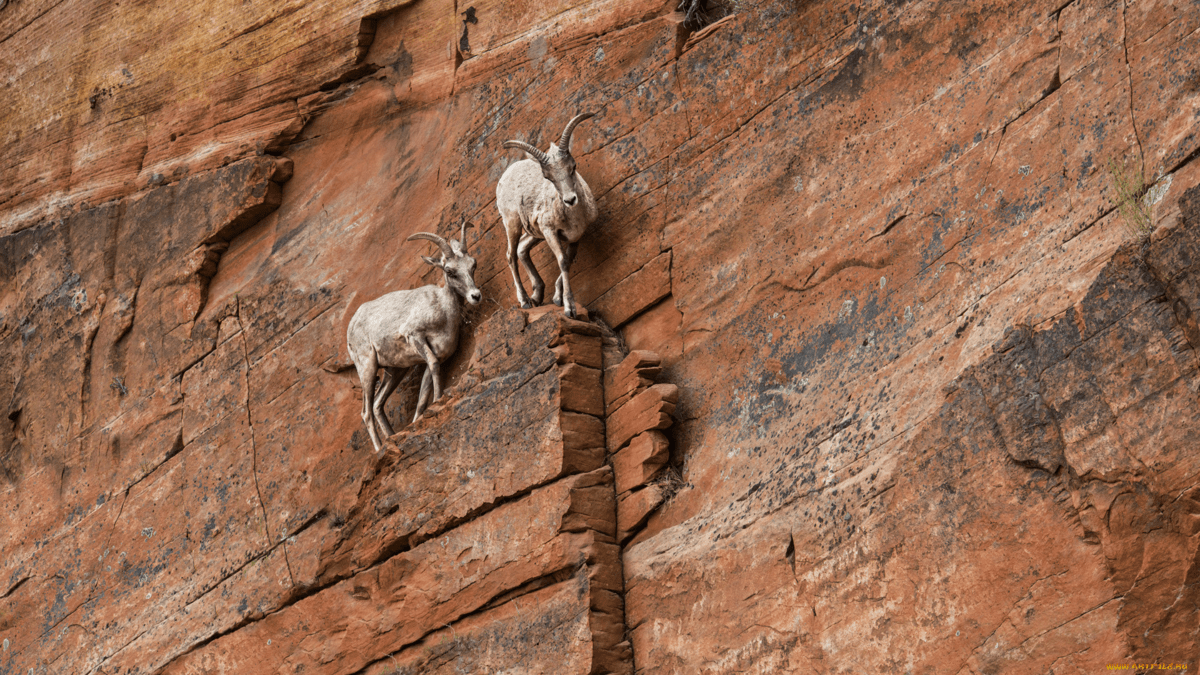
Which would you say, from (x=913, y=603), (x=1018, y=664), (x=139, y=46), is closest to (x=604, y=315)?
(x=913, y=603)

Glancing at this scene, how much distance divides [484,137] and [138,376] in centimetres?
468

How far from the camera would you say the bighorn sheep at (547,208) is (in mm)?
10281

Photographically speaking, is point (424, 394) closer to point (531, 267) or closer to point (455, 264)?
point (455, 264)

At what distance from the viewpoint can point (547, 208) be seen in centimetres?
1066

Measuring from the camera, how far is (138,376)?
14328 millimetres

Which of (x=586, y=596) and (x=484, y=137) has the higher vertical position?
(x=484, y=137)

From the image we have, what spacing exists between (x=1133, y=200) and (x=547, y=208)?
178 inches

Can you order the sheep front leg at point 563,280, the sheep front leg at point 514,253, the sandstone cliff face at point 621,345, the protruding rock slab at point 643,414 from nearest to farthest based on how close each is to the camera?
the sandstone cliff face at point 621,345 → the protruding rock slab at point 643,414 → the sheep front leg at point 563,280 → the sheep front leg at point 514,253

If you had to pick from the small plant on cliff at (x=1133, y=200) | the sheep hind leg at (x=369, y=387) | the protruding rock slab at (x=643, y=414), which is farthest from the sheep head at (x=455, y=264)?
the small plant on cliff at (x=1133, y=200)

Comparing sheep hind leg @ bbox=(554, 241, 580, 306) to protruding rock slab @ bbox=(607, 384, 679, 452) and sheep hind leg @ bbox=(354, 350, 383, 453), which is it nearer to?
protruding rock slab @ bbox=(607, 384, 679, 452)

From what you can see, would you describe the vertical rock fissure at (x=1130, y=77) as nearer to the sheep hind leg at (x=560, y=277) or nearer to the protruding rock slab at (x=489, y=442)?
the protruding rock slab at (x=489, y=442)

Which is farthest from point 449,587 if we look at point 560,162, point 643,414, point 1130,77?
point 1130,77

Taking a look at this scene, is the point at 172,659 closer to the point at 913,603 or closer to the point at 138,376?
the point at 138,376

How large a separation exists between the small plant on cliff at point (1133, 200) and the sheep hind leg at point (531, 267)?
4.69m
